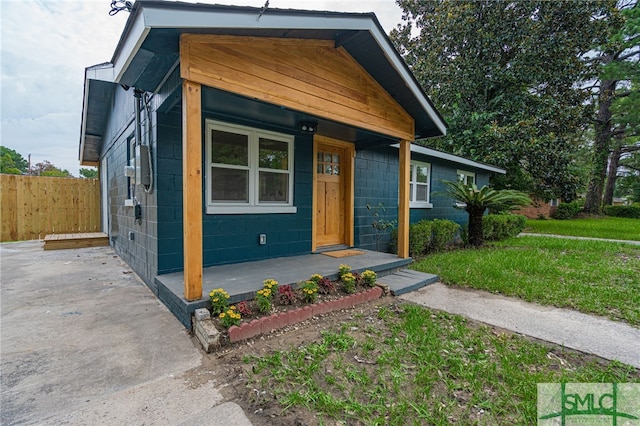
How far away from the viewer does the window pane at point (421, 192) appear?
8.23 meters

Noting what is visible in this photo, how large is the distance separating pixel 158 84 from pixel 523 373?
4618 mm

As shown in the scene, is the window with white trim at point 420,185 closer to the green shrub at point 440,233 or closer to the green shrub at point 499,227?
the green shrub at point 440,233

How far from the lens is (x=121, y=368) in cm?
219

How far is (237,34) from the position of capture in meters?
2.85

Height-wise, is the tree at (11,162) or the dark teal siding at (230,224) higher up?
the tree at (11,162)

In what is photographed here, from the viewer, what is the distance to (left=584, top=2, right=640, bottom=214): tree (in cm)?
1068

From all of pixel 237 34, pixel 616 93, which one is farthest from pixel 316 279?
pixel 616 93

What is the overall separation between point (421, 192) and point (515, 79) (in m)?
7.71

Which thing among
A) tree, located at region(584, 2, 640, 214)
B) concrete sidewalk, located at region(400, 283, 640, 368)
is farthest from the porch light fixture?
tree, located at region(584, 2, 640, 214)

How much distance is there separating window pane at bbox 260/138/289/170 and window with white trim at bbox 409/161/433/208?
4.22 metres

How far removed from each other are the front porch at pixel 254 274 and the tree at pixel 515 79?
30.9 feet

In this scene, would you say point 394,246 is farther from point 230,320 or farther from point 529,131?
point 529,131

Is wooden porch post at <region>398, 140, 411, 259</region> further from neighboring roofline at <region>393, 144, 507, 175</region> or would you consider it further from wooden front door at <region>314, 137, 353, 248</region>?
neighboring roofline at <region>393, 144, 507, 175</region>

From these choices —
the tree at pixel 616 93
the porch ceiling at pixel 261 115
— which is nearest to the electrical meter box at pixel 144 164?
the porch ceiling at pixel 261 115
